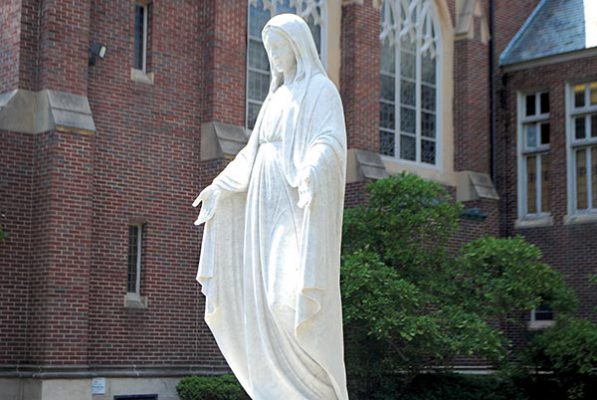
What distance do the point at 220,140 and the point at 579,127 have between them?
10.2 m

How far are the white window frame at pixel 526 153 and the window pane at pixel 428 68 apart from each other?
8.70ft

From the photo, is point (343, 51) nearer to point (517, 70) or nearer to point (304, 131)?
point (517, 70)

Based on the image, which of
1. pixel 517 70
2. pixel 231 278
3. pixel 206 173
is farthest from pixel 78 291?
pixel 517 70

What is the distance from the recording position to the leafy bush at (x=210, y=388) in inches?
712

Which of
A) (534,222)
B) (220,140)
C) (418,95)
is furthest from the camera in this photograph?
(534,222)

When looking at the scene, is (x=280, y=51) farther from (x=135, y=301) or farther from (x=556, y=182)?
(x=556, y=182)

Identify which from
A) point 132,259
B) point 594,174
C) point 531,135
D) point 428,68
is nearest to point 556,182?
point 594,174

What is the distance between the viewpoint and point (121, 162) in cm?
1931

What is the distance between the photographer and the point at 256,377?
6.48 metres

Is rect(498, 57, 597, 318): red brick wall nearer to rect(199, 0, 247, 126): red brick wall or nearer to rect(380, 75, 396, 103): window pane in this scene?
rect(380, 75, 396, 103): window pane

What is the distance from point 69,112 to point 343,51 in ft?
24.6

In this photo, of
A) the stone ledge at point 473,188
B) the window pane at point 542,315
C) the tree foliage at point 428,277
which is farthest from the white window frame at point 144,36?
the window pane at point 542,315

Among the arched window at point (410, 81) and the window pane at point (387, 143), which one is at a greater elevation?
the arched window at point (410, 81)

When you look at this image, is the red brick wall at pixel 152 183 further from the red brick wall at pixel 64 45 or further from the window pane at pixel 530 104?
the window pane at pixel 530 104
